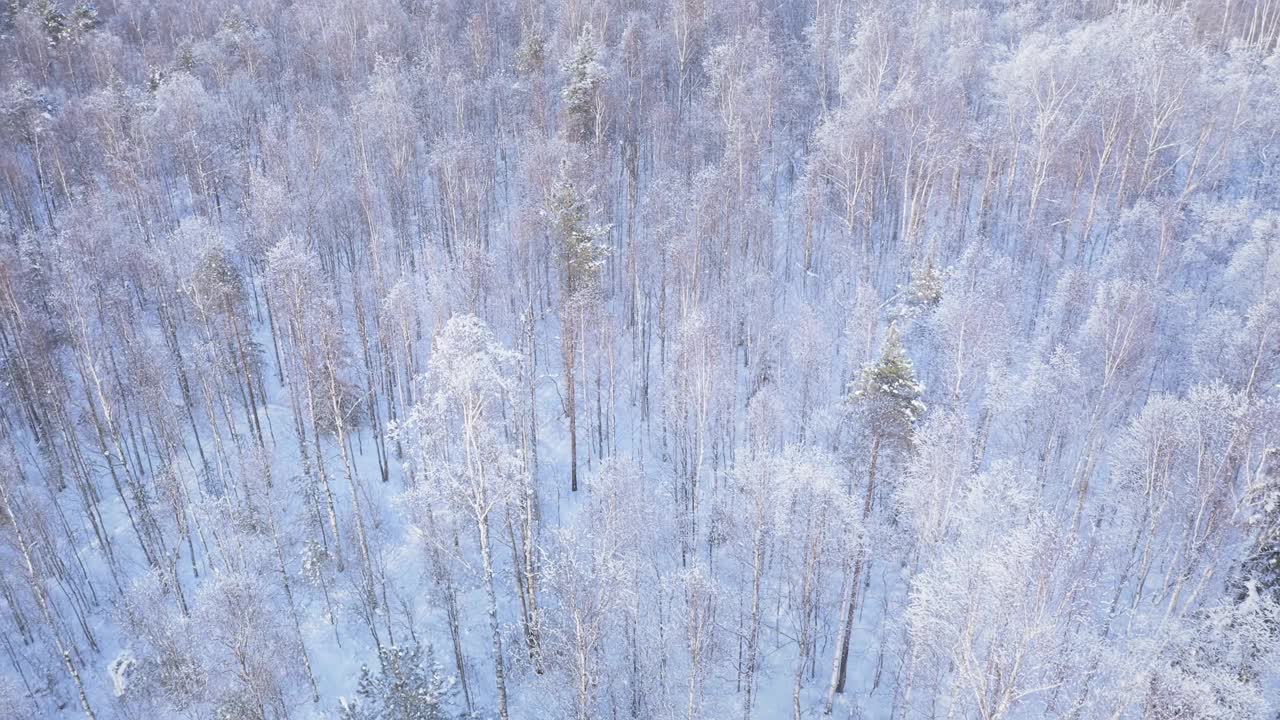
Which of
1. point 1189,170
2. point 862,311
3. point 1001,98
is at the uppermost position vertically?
point 1001,98

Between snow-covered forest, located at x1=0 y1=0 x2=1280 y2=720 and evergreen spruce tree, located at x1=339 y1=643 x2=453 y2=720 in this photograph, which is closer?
snow-covered forest, located at x1=0 y1=0 x2=1280 y2=720

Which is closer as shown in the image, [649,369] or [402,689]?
[402,689]

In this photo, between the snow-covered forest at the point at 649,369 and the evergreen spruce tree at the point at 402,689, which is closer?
the snow-covered forest at the point at 649,369

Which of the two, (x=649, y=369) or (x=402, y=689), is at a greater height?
(x=649, y=369)

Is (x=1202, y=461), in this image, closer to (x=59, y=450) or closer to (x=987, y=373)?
(x=987, y=373)

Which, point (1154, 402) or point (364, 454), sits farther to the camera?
point (364, 454)

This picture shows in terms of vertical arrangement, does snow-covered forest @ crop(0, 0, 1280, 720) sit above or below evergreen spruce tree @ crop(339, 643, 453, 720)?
above

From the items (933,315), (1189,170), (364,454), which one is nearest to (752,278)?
(933,315)

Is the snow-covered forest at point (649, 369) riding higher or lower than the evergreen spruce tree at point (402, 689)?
higher
